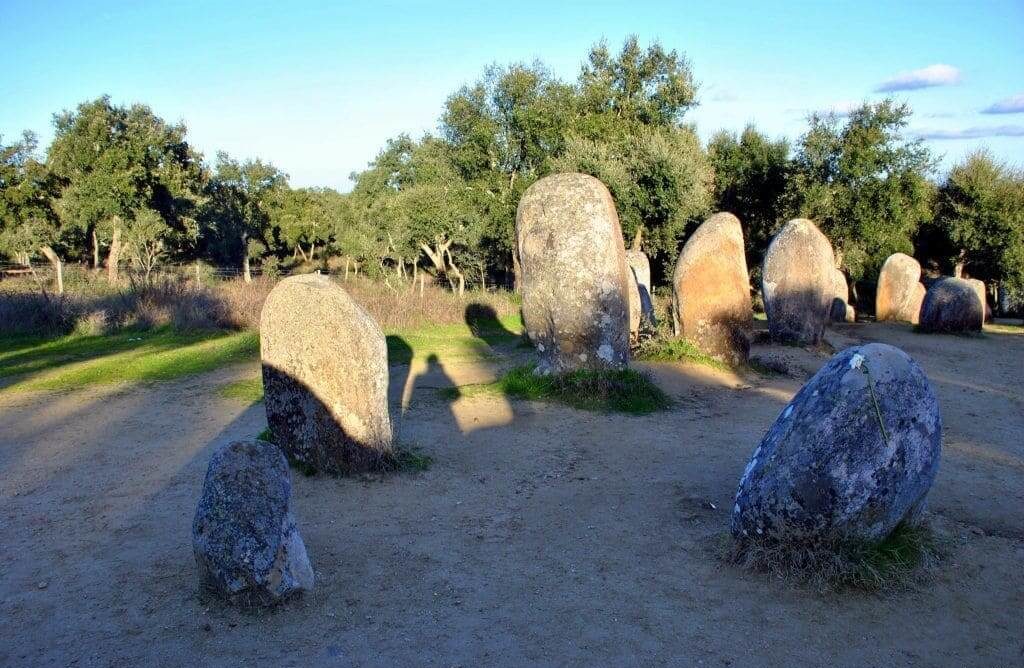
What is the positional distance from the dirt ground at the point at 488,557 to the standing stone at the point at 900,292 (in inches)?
534

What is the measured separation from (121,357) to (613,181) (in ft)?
46.8

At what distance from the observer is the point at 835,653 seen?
4.00 metres

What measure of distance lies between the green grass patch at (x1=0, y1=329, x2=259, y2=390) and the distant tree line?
10.9 m

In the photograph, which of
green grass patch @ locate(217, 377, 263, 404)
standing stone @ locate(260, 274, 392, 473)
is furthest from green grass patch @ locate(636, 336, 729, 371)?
standing stone @ locate(260, 274, 392, 473)

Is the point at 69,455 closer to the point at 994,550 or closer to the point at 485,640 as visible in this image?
the point at 485,640

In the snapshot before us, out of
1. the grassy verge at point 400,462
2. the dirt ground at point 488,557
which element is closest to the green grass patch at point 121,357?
the dirt ground at point 488,557

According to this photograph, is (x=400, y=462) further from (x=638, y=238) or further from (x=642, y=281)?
(x=638, y=238)

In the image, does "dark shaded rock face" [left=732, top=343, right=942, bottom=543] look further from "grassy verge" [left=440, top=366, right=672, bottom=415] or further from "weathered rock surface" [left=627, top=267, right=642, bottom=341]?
"weathered rock surface" [left=627, top=267, right=642, bottom=341]

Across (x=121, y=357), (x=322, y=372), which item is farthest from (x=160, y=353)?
(x=322, y=372)

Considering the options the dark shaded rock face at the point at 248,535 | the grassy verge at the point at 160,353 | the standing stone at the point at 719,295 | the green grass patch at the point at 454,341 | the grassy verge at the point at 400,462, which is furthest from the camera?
the green grass patch at the point at 454,341

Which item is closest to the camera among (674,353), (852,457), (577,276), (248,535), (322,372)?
(248,535)

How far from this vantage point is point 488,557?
5223 mm

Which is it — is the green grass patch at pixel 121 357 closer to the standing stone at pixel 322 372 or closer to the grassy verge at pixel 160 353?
the grassy verge at pixel 160 353

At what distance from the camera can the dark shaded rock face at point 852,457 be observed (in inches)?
181
